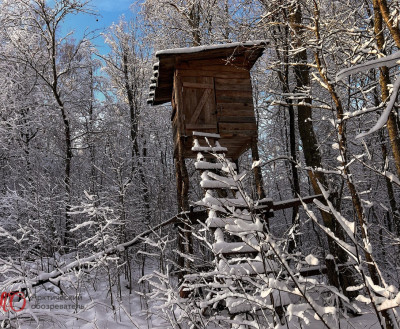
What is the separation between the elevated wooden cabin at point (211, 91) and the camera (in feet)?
24.9

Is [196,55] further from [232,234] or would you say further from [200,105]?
[232,234]

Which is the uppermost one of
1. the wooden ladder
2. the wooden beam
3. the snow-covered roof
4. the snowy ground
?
the snow-covered roof

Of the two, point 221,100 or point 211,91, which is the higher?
point 211,91

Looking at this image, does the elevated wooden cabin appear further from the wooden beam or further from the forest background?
the forest background

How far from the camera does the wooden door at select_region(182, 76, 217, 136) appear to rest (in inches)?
302

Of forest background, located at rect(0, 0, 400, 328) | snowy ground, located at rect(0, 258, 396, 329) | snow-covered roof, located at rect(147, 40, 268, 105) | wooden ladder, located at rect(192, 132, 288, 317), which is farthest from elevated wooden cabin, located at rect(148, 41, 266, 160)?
snowy ground, located at rect(0, 258, 396, 329)

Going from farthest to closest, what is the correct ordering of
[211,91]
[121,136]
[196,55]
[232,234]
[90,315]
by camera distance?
[121,136] < [211,91] < [196,55] < [90,315] < [232,234]

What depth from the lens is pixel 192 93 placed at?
7848 mm

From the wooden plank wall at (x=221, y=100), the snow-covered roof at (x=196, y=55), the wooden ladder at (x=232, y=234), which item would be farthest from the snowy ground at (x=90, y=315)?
the snow-covered roof at (x=196, y=55)

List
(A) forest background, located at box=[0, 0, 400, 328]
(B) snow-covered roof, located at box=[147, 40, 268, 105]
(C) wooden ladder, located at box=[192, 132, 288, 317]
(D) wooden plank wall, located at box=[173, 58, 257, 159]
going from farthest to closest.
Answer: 1. (A) forest background, located at box=[0, 0, 400, 328]
2. (D) wooden plank wall, located at box=[173, 58, 257, 159]
3. (B) snow-covered roof, located at box=[147, 40, 268, 105]
4. (C) wooden ladder, located at box=[192, 132, 288, 317]

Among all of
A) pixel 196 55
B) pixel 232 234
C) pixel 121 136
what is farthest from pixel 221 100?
pixel 121 136

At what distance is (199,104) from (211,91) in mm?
510

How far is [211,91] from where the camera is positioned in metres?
7.98

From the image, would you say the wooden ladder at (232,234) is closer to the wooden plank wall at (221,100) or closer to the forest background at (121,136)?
the wooden plank wall at (221,100)
